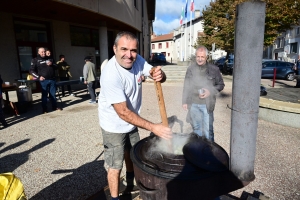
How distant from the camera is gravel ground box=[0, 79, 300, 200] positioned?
2.82 metres

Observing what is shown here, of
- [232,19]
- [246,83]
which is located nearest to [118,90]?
[246,83]

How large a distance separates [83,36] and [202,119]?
10799 mm

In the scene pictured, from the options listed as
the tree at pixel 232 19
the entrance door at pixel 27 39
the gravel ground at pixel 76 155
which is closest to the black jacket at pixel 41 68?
the gravel ground at pixel 76 155

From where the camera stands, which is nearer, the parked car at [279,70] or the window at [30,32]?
the window at [30,32]

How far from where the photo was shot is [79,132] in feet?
16.0

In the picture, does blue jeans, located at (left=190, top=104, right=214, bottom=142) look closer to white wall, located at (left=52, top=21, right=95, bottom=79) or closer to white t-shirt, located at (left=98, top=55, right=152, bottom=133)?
white t-shirt, located at (left=98, top=55, right=152, bottom=133)

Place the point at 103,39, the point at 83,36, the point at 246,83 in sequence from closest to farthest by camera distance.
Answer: the point at 246,83, the point at 103,39, the point at 83,36

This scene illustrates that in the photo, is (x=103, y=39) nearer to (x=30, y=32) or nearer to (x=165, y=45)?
(x=30, y=32)

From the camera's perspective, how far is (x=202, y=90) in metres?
3.20

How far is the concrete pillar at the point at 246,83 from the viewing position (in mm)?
1263

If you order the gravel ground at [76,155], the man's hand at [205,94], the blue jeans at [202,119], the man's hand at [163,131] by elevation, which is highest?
the man's hand at [205,94]

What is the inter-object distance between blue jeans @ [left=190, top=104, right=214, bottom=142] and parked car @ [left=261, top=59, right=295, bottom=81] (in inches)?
544

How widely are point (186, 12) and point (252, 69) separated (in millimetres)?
28470

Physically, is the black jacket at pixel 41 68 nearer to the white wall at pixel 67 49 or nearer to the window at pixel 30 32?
the window at pixel 30 32
